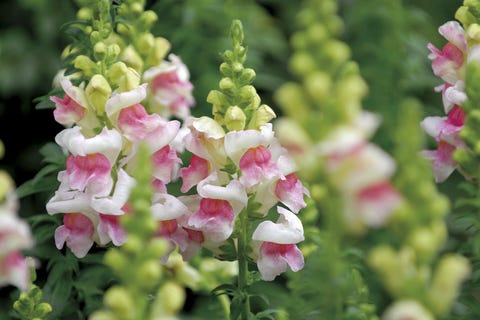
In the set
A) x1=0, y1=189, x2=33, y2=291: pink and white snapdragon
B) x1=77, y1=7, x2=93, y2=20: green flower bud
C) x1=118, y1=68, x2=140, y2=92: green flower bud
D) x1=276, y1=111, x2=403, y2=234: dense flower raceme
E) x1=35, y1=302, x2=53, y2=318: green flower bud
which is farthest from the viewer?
x1=77, y1=7, x2=93, y2=20: green flower bud

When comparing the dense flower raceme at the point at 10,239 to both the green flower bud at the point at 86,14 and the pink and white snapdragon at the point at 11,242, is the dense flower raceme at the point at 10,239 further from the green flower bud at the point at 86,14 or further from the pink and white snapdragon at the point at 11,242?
the green flower bud at the point at 86,14

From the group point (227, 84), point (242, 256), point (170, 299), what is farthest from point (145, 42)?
point (170, 299)

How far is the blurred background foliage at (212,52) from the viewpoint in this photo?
3.13 m

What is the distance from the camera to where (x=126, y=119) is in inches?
70.4

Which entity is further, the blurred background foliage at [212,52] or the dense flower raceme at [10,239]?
the blurred background foliage at [212,52]

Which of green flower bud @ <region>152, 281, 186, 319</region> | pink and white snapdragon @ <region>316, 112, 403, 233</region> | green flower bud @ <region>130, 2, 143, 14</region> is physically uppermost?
pink and white snapdragon @ <region>316, 112, 403, 233</region>

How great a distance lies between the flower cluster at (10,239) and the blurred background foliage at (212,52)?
1.62 meters

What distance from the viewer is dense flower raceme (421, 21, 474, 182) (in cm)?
184

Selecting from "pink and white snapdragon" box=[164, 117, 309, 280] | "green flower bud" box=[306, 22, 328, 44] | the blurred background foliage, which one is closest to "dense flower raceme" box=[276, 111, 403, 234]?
"green flower bud" box=[306, 22, 328, 44]

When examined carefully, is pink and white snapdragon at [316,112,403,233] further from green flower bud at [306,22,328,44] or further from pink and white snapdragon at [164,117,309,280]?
pink and white snapdragon at [164,117,309,280]

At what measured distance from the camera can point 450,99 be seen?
183cm

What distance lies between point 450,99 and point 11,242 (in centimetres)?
90

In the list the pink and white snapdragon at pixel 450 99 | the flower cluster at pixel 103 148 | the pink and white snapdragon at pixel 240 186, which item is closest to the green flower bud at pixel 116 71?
the flower cluster at pixel 103 148

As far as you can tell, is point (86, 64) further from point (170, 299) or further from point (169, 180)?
point (170, 299)
